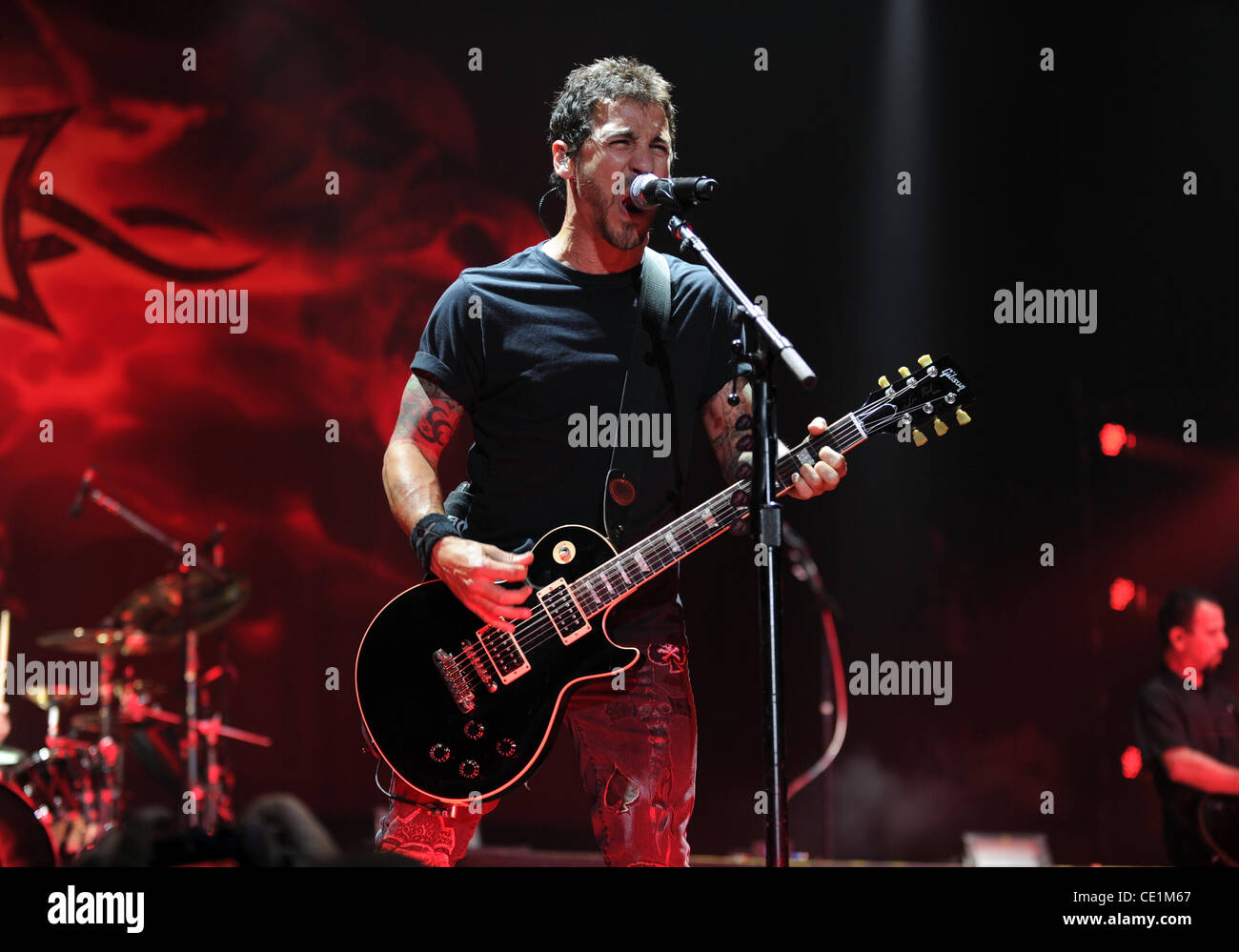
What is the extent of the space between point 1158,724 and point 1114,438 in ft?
3.94

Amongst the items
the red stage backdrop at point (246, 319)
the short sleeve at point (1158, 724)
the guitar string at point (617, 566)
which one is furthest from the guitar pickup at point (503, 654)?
the short sleeve at point (1158, 724)

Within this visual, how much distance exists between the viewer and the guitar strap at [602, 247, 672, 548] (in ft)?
9.53

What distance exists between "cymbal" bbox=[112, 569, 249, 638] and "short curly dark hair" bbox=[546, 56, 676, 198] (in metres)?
2.76

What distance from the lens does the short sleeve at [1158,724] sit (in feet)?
15.5

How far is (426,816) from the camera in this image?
9.05 ft

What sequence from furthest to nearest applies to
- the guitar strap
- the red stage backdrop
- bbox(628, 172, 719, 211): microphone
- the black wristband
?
the red stage backdrop < the guitar strap < the black wristband < bbox(628, 172, 719, 211): microphone

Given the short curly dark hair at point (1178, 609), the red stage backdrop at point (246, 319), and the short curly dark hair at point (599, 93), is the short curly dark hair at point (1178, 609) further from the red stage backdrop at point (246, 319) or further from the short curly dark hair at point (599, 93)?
the short curly dark hair at point (599, 93)

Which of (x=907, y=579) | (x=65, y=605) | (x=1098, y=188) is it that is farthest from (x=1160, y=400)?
(x=65, y=605)

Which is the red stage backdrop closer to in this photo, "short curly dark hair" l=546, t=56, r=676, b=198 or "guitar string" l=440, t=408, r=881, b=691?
"short curly dark hair" l=546, t=56, r=676, b=198

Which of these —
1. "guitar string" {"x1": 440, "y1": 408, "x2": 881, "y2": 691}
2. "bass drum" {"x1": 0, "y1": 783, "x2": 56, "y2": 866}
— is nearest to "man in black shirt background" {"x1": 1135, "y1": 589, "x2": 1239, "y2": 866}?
"guitar string" {"x1": 440, "y1": 408, "x2": 881, "y2": 691}

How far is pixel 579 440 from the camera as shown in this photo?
2.92 metres

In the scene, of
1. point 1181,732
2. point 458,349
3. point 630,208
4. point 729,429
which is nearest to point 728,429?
point 729,429

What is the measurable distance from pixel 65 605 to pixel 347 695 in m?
1.38

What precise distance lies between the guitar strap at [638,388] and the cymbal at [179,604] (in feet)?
8.81
